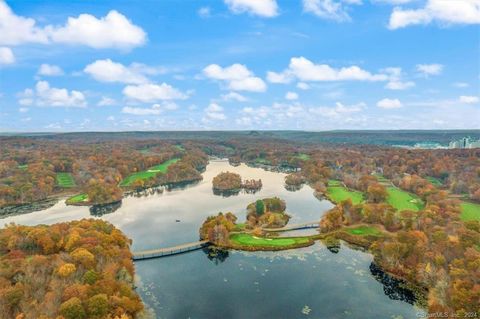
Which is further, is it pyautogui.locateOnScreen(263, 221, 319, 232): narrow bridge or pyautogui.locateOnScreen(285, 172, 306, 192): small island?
pyautogui.locateOnScreen(285, 172, 306, 192): small island

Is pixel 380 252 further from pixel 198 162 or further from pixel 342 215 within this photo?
pixel 198 162

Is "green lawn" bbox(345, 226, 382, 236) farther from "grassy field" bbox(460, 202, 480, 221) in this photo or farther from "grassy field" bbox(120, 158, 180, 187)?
"grassy field" bbox(120, 158, 180, 187)

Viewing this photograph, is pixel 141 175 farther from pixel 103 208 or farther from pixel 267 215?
pixel 267 215

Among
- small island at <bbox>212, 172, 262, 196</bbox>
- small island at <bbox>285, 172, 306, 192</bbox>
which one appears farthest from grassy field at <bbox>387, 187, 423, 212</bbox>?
small island at <bbox>212, 172, 262, 196</bbox>

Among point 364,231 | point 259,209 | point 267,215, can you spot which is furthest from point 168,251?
point 364,231

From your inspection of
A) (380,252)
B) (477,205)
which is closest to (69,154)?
(380,252)

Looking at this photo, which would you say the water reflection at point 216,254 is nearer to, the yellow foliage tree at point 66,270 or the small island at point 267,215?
the small island at point 267,215

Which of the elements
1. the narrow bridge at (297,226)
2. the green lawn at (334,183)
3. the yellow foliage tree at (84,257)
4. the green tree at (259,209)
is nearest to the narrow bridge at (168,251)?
the yellow foliage tree at (84,257)
